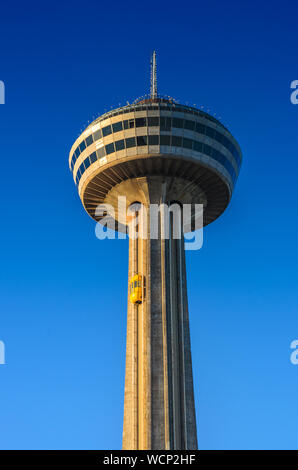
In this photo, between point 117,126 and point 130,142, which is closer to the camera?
point 130,142

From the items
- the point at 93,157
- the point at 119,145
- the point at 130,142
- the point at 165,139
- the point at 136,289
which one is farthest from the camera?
the point at 93,157

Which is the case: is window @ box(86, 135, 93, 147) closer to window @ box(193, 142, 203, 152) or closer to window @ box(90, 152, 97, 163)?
window @ box(90, 152, 97, 163)

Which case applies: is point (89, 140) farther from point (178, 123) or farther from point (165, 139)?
point (178, 123)

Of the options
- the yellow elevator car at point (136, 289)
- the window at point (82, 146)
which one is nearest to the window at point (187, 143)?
the window at point (82, 146)

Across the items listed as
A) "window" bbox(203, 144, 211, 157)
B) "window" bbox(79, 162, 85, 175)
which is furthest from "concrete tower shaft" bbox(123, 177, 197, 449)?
"window" bbox(79, 162, 85, 175)

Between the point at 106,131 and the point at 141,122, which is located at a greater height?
the point at 141,122

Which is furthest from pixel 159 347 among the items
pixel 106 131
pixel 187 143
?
pixel 106 131

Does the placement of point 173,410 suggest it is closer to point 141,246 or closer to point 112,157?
point 141,246
